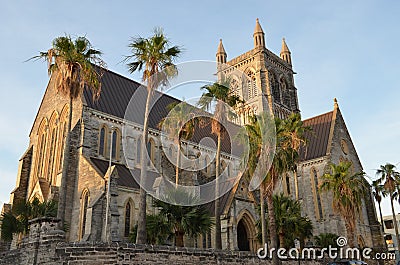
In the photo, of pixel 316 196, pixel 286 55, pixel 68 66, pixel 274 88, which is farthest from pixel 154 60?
pixel 286 55

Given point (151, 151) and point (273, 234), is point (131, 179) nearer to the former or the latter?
point (151, 151)

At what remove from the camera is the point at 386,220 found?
257 feet

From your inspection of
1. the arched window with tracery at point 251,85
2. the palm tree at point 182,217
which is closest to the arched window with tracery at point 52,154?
the palm tree at point 182,217

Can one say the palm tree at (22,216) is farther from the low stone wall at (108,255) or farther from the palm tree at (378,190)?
the palm tree at (378,190)

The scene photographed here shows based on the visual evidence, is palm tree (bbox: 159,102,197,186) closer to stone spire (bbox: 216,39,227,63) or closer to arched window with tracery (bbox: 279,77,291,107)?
arched window with tracery (bbox: 279,77,291,107)

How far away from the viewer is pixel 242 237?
29.8 metres

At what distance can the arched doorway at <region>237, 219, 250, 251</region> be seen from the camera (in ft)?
95.8

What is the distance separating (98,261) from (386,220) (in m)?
79.5

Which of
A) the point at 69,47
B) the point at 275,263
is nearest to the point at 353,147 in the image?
the point at 275,263

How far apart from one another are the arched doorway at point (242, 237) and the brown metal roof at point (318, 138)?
15.1 metres

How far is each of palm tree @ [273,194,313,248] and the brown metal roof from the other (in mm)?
15212

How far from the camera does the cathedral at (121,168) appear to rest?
80.9 ft

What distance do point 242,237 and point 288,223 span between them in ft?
18.5

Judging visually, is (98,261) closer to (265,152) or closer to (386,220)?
(265,152)
